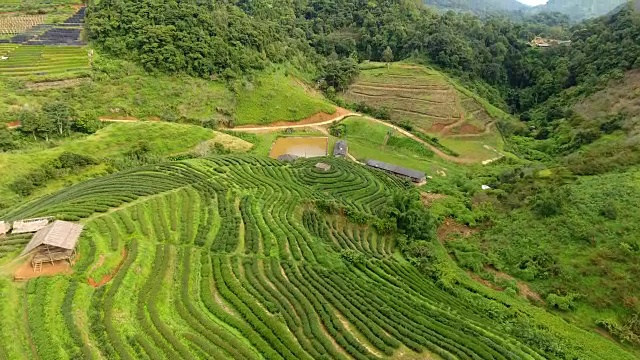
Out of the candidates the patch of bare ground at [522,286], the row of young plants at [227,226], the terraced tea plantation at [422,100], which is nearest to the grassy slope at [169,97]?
the terraced tea plantation at [422,100]

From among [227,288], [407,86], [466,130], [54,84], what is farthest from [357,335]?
[407,86]

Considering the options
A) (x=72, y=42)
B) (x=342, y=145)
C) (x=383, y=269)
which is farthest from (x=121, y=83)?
(x=383, y=269)

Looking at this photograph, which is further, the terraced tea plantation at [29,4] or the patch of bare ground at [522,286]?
the terraced tea plantation at [29,4]

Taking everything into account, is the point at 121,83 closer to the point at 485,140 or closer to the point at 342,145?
the point at 342,145

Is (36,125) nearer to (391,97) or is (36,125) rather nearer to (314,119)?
(314,119)

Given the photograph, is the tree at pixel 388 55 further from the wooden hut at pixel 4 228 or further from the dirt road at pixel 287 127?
the wooden hut at pixel 4 228
